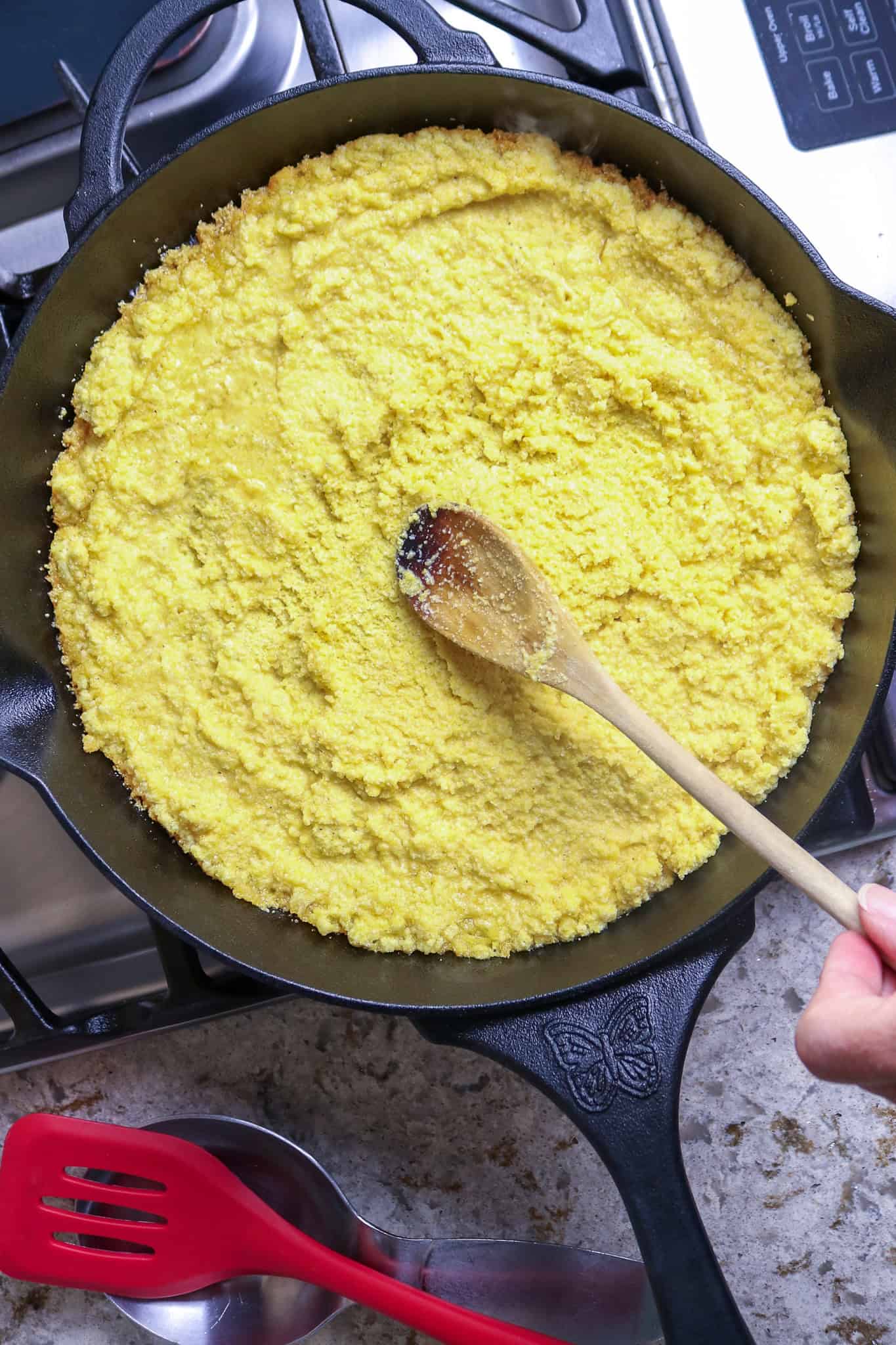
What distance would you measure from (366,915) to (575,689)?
392 mm

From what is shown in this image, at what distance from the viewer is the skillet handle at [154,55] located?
1.12 m

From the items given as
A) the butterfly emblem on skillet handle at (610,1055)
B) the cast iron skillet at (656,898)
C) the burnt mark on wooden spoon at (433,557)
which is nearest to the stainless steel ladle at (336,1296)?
the cast iron skillet at (656,898)

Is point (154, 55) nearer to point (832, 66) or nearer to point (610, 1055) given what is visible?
point (832, 66)

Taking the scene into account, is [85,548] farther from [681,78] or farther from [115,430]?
[681,78]

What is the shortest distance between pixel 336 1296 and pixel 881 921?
0.96 m

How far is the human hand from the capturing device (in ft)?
2.81

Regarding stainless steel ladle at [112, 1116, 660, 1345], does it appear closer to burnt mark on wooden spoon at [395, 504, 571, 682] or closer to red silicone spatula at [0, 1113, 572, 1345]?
red silicone spatula at [0, 1113, 572, 1345]

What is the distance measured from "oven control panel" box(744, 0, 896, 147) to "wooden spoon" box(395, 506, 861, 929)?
76 cm

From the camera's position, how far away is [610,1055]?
112 cm

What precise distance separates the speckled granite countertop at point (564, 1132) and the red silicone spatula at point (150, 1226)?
0.46 feet

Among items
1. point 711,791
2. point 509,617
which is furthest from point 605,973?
point 509,617

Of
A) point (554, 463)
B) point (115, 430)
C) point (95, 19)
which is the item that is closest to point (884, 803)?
point (554, 463)

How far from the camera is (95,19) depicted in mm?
1410

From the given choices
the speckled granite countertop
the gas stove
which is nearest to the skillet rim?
the gas stove
